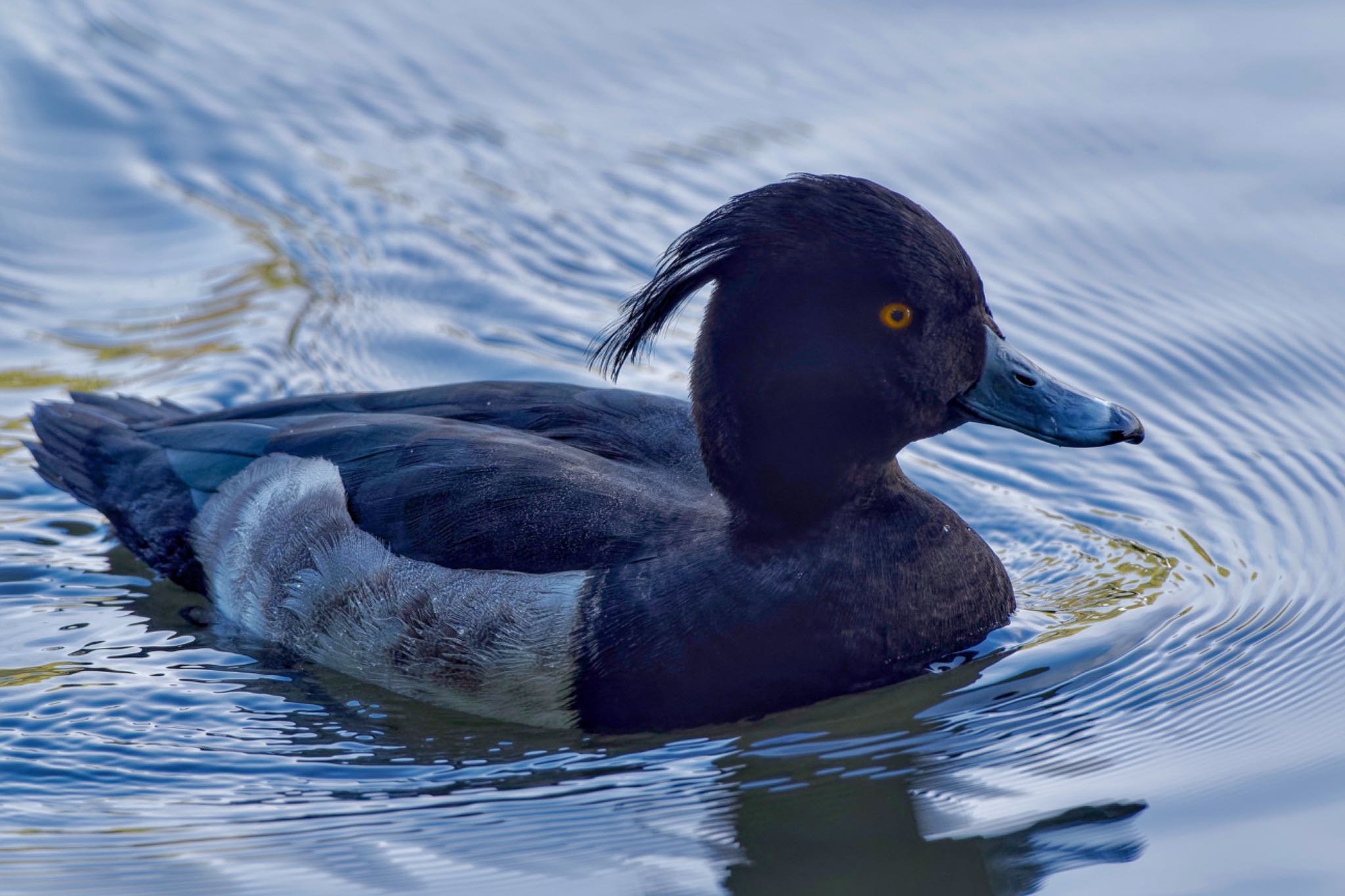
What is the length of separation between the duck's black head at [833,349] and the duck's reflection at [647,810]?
0.77 meters

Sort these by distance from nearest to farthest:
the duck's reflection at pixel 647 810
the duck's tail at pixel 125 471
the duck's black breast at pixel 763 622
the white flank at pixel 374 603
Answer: the duck's reflection at pixel 647 810 → the duck's black breast at pixel 763 622 → the white flank at pixel 374 603 → the duck's tail at pixel 125 471

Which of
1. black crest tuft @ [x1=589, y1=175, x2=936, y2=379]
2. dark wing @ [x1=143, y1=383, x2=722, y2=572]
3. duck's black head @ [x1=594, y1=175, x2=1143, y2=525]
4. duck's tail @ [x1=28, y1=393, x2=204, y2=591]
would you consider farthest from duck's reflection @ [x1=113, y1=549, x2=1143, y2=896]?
black crest tuft @ [x1=589, y1=175, x2=936, y2=379]

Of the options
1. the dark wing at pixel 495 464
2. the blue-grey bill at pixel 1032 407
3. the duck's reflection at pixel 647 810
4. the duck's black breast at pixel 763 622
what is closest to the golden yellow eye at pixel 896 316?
the blue-grey bill at pixel 1032 407

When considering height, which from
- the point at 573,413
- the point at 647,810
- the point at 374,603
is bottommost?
the point at 647,810

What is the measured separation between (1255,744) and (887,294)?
1722mm

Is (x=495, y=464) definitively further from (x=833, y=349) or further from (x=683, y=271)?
(x=833, y=349)

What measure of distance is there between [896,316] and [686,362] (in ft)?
9.34

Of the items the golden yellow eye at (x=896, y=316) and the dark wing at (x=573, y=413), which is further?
the dark wing at (x=573, y=413)

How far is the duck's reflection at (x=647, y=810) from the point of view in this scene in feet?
15.3

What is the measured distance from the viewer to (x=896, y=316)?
537 cm

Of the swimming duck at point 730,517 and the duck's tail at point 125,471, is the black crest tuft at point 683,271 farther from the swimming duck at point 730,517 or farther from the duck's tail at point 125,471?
the duck's tail at point 125,471

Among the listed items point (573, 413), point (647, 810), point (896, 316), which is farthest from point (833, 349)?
point (647, 810)

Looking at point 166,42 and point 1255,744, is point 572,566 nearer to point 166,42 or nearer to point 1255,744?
point 1255,744

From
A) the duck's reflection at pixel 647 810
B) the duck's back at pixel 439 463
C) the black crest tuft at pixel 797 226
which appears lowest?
the duck's reflection at pixel 647 810
